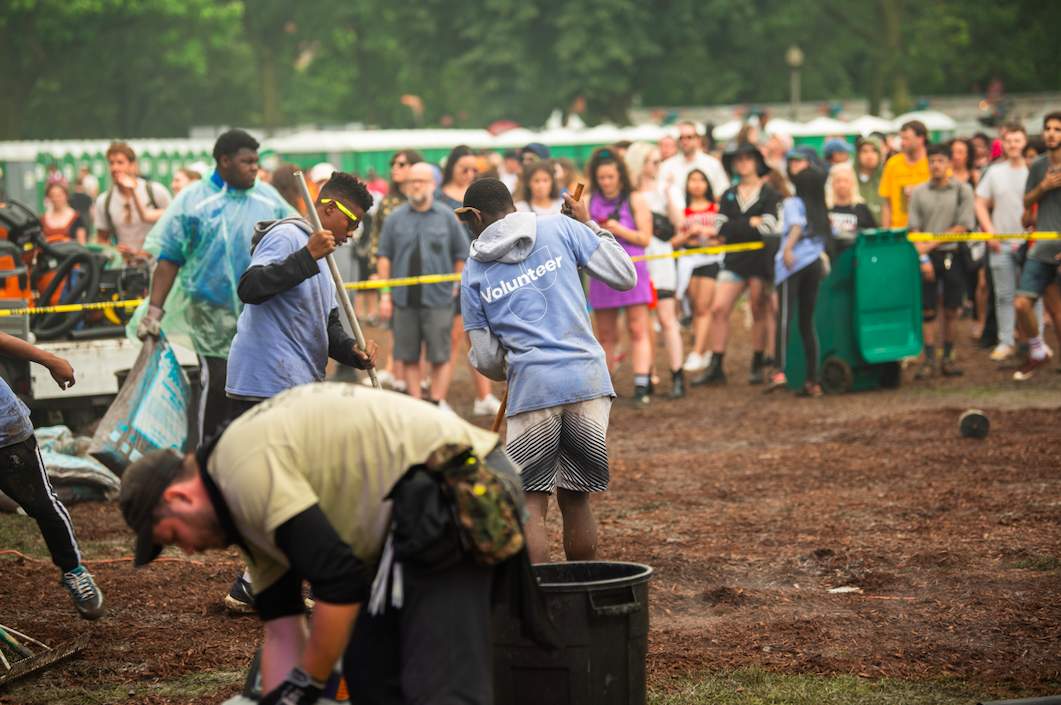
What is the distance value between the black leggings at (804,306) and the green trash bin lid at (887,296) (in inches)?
18.1

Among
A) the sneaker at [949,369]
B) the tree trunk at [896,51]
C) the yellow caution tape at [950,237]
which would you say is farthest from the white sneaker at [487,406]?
the tree trunk at [896,51]

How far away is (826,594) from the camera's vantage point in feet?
17.2

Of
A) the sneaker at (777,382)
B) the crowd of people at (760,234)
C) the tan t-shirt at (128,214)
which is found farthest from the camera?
the tan t-shirt at (128,214)

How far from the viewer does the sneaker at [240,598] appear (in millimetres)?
5176

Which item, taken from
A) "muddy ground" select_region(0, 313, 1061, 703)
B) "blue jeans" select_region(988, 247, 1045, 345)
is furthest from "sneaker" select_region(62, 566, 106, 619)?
"blue jeans" select_region(988, 247, 1045, 345)

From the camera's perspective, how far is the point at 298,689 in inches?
110

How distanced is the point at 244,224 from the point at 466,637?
3925 millimetres

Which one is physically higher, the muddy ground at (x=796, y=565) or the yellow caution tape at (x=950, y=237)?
the yellow caution tape at (x=950, y=237)

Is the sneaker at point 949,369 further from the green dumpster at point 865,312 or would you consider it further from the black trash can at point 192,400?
the black trash can at point 192,400

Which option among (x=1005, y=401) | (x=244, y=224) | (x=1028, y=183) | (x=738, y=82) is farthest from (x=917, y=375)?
(x=738, y=82)

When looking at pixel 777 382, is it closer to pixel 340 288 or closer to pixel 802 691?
pixel 340 288

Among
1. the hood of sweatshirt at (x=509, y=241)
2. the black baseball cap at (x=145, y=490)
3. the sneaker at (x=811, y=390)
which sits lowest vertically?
the sneaker at (x=811, y=390)

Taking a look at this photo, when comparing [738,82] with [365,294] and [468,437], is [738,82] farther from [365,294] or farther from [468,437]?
[468,437]

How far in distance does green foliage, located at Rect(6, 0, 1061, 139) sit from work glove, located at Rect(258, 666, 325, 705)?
34955mm
